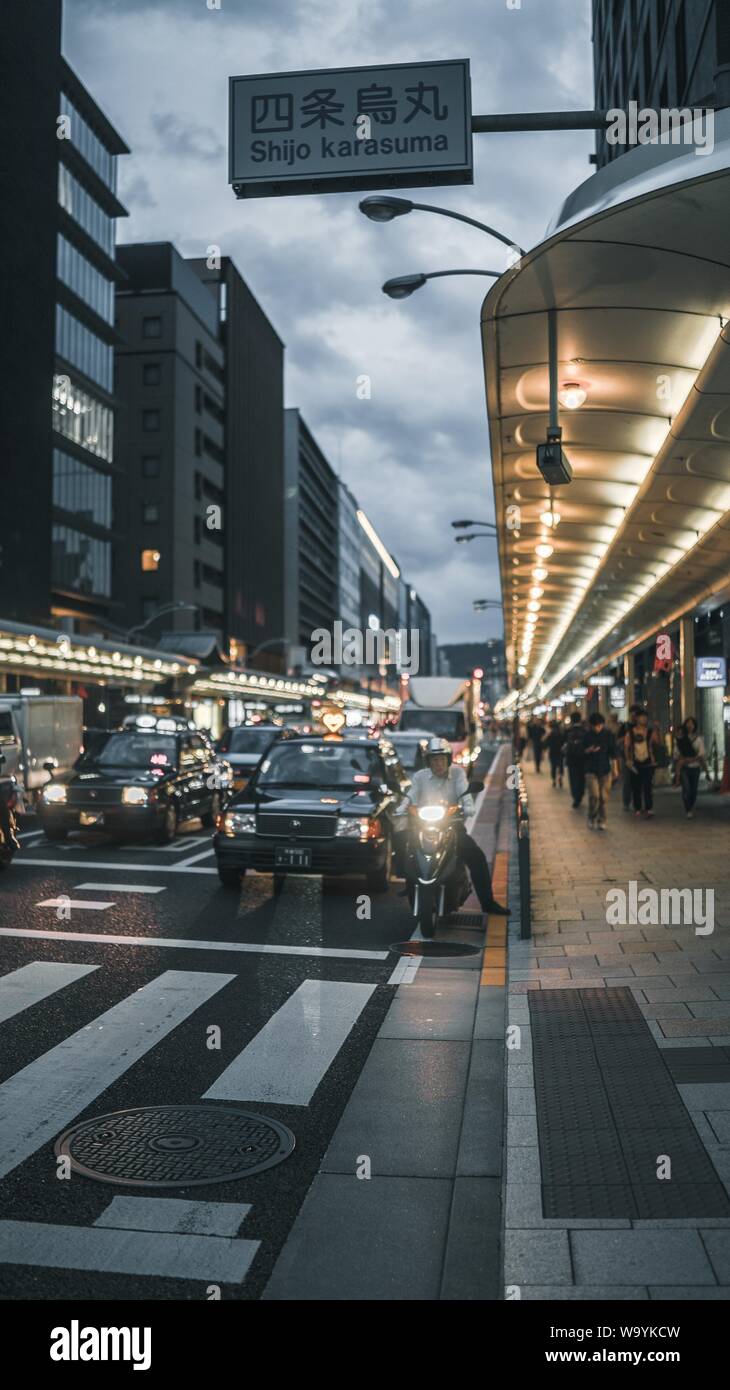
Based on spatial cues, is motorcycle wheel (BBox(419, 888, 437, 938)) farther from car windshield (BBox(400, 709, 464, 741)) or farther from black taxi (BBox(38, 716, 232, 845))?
car windshield (BBox(400, 709, 464, 741))

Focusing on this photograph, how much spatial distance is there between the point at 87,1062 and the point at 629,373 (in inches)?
342

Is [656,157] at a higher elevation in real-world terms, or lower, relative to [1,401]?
lower

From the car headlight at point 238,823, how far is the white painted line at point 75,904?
140 centimetres

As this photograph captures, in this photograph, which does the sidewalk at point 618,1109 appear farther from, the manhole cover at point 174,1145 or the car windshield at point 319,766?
the car windshield at point 319,766

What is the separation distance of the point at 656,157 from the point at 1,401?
48.1m

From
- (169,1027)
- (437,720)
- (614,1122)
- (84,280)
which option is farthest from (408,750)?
(84,280)

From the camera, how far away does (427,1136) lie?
203 inches

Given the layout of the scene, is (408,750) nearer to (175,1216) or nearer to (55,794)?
(55,794)

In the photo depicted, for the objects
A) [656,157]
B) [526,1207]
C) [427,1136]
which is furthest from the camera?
[656,157]

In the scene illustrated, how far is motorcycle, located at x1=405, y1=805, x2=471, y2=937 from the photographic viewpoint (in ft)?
33.0
